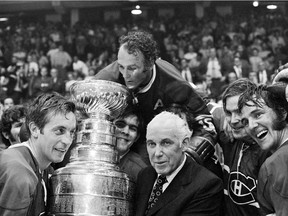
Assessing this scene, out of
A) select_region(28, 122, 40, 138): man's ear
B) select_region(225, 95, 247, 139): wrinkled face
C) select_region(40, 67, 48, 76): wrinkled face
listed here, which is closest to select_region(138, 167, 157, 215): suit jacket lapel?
select_region(225, 95, 247, 139): wrinkled face

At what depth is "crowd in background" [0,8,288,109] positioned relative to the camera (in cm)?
1105

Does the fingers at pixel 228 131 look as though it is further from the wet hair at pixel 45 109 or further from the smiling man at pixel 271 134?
the wet hair at pixel 45 109

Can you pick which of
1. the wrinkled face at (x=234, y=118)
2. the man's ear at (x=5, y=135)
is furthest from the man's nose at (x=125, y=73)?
the man's ear at (x=5, y=135)

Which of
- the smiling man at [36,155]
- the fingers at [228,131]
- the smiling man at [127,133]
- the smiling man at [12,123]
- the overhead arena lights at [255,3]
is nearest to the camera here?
the smiling man at [36,155]

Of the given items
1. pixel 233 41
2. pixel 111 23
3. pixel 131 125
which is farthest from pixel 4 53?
pixel 131 125

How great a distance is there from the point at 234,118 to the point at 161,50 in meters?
9.92

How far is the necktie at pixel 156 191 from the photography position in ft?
8.25

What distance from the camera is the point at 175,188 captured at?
247 centimetres

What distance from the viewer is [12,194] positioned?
7.29ft

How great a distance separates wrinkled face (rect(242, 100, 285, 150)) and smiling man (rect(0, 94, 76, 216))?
2.48ft

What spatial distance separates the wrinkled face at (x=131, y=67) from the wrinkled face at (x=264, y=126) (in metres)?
0.67

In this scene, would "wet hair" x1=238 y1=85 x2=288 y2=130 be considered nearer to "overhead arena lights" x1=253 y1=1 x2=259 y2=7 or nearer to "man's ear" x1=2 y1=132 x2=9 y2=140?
"man's ear" x1=2 y1=132 x2=9 y2=140

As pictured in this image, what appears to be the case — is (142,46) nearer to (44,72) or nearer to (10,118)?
(10,118)

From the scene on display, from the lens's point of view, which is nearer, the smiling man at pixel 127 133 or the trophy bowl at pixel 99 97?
the trophy bowl at pixel 99 97
